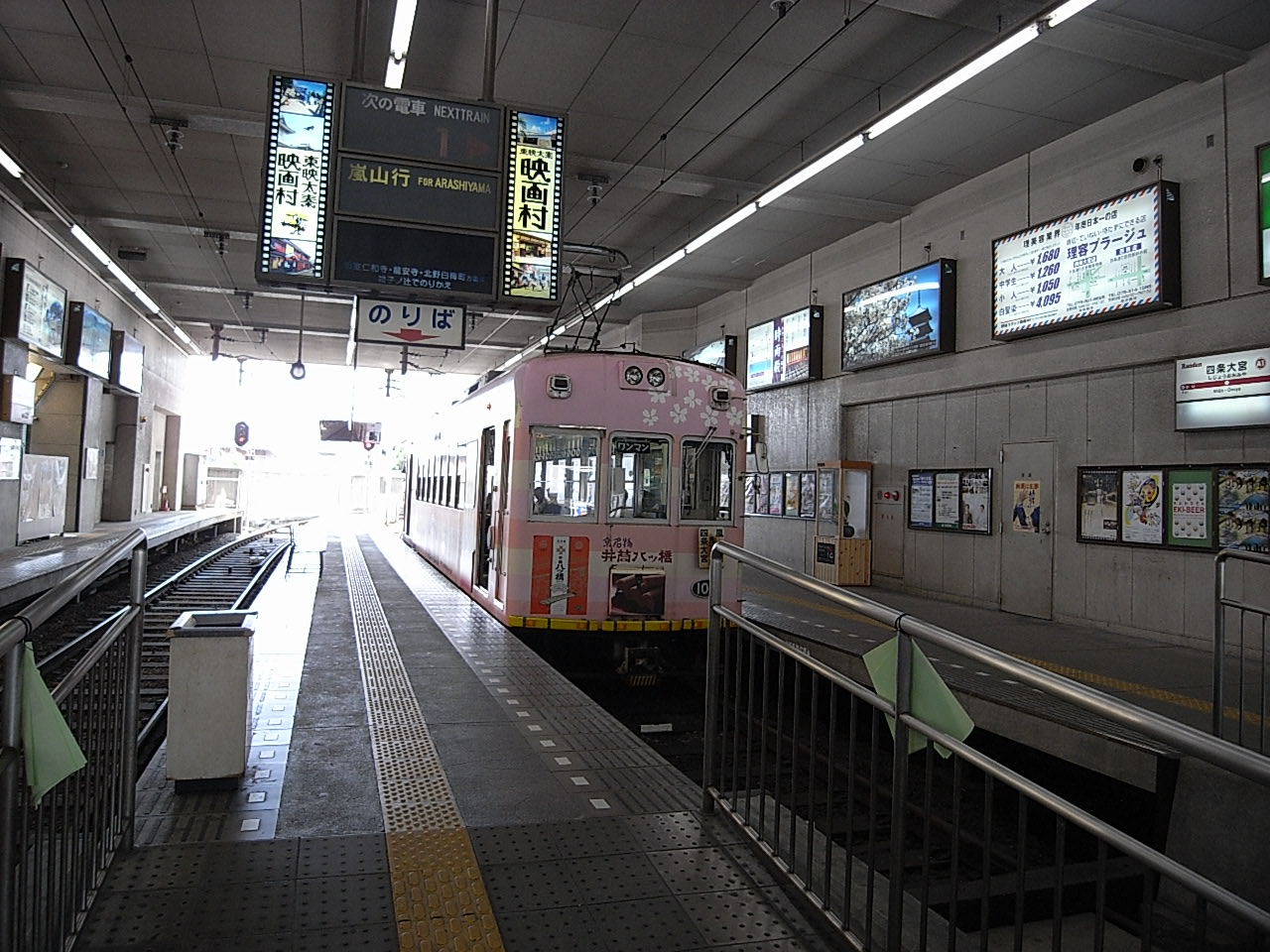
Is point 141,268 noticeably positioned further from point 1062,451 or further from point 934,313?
point 1062,451

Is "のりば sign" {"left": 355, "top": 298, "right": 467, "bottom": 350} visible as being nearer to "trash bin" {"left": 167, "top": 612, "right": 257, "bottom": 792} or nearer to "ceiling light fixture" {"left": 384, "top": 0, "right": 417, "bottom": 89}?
"ceiling light fixture" {"left": 384, "top": 0, "right": 417, "bottom": 89}

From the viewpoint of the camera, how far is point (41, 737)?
1.97m

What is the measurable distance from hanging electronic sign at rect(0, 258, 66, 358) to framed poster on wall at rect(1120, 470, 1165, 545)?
13922 millimetres

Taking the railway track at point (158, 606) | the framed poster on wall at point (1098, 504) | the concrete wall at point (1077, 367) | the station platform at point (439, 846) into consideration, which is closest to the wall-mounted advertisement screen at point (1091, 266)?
the concrete wall at point (1077, 367)

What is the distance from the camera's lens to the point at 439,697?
533 cm

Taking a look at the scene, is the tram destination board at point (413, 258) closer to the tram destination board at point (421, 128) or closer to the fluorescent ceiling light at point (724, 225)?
the tram destination board at point (421, 128)

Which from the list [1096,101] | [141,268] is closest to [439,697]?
[1096,101]

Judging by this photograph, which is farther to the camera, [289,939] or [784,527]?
[784,527]

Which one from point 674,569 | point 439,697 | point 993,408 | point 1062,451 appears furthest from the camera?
point 993,408

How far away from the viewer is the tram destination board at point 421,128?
600 cm

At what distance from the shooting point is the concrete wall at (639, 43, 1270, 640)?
7.77 m

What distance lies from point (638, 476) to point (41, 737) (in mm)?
5871

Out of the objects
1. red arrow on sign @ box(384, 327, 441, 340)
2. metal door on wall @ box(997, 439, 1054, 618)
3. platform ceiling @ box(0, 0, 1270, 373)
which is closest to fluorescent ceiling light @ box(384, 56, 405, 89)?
platform ceiling @ box(0, 0, 1270, 373)

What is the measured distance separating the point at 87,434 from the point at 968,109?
52.5 feet
